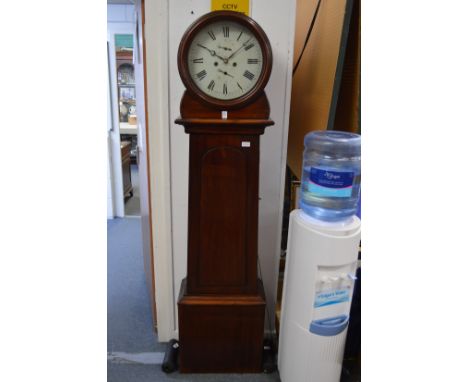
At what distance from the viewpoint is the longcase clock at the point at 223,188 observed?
143cm

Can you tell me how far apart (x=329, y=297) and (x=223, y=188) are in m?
0.66

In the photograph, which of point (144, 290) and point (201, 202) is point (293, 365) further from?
point (144, 290)

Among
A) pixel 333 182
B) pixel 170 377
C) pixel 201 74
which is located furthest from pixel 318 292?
pixel 201 74

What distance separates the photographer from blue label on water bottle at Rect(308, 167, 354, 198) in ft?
4.72

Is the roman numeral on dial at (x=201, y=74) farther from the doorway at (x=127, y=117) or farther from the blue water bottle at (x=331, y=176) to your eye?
the doorway at (x=127, y=117)

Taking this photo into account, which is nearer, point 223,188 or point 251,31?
point 251,31

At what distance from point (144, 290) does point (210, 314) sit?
110cm

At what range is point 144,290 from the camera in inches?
104

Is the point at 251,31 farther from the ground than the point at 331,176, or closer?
farther from the ground

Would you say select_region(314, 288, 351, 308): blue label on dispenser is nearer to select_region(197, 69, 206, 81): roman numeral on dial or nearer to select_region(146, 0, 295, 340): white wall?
select_region(146, 0, 295, 340): white wall

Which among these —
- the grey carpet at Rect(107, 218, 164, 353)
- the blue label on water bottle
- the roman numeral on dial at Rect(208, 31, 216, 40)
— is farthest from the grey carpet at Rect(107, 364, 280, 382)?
the roman numeral on dial at Rect(208, 31, 216, 40)

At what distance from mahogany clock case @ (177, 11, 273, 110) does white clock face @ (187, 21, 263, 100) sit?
19 mm

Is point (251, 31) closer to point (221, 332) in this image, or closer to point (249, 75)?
point (249, 75)

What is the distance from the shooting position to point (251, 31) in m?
1.40
